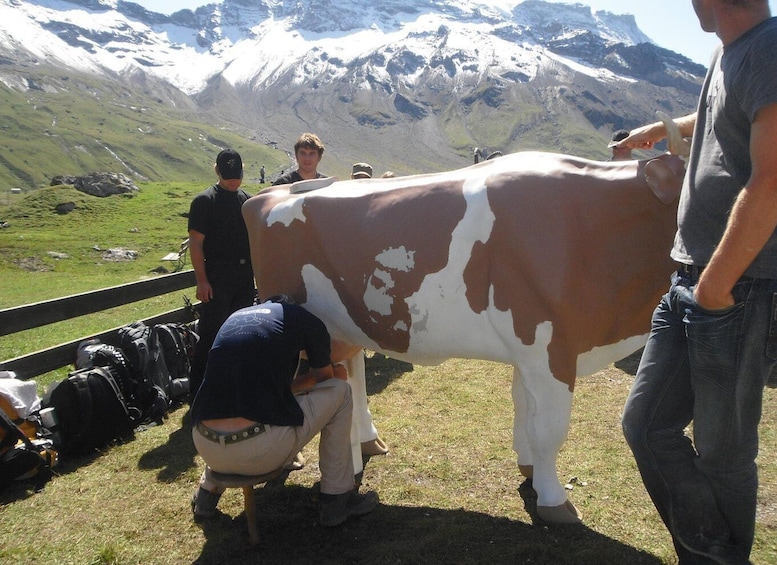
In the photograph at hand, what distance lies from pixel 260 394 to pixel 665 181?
2.24m

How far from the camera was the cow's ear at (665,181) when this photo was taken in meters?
2.75

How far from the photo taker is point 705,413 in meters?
2.11

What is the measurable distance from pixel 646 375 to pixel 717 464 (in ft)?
1.34

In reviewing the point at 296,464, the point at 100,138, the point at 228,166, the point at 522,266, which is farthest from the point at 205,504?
the point at 100,138

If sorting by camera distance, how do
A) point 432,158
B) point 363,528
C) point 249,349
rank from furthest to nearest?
point 432,158 < point 363,528 < point 249,349

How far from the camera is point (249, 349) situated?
2.81m

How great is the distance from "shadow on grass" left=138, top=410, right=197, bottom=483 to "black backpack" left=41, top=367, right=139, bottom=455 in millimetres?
399

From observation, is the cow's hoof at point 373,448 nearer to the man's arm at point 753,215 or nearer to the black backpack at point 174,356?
the black backpack at point 174,356

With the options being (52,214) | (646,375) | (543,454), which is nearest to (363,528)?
(543,454)

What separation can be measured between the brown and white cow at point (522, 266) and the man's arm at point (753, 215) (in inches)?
40.4

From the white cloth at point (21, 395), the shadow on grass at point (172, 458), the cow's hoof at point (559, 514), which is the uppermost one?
the white cloth at point (21, 395)

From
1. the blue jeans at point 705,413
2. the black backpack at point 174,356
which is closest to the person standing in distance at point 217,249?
the black backpack at point 174,356

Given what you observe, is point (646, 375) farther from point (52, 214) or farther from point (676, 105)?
point (676, 105)

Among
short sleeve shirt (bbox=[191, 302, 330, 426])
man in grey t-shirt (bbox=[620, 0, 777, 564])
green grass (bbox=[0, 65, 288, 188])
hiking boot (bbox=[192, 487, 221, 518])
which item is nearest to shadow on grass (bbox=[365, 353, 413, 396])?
hiking boot (bbox=[192, 487, 221, 518])
